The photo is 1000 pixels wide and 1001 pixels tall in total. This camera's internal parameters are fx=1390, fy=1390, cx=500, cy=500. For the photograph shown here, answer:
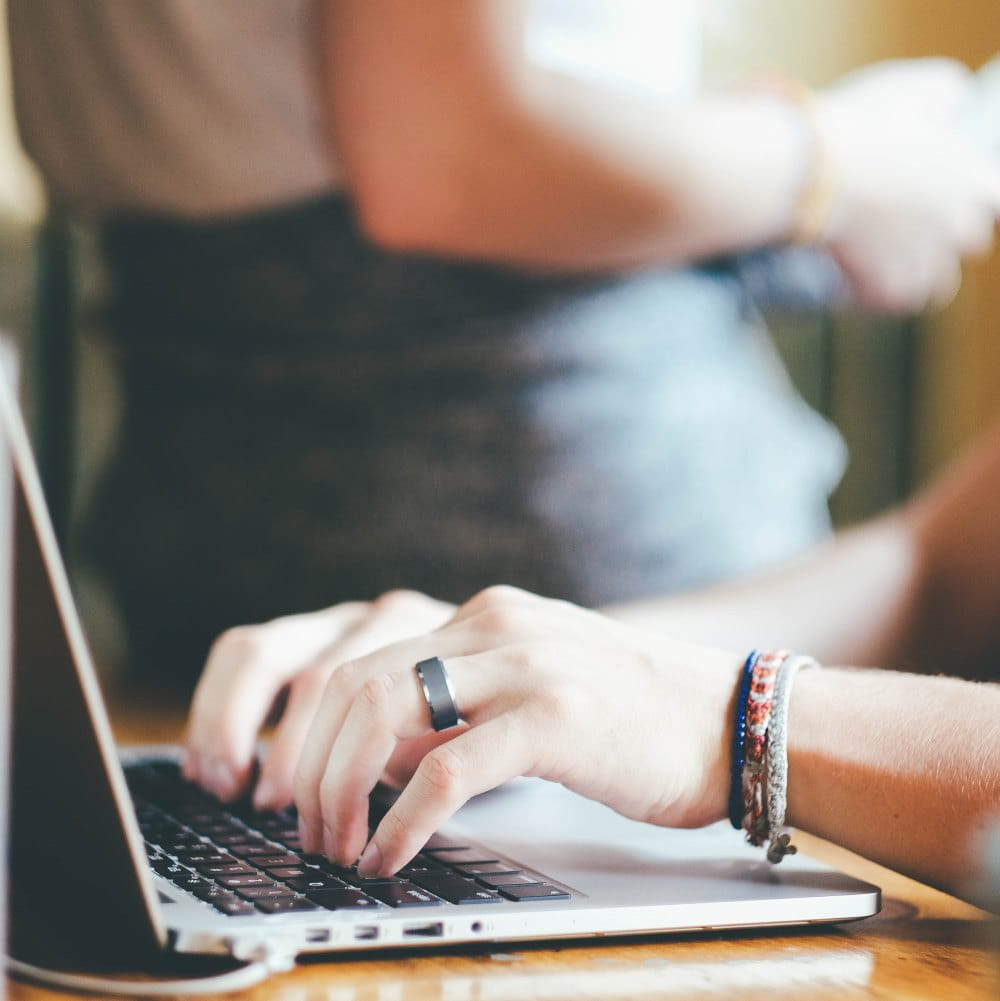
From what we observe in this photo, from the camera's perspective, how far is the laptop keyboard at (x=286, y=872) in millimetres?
480

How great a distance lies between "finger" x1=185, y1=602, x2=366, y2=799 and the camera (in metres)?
0.67

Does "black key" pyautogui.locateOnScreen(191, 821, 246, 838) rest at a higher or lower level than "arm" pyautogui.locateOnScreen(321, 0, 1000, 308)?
lower

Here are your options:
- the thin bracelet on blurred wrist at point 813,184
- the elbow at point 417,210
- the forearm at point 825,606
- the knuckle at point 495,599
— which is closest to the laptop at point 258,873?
the knuckle at point 495,599

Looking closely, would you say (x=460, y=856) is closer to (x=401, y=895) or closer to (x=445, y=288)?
(x=401, y=895)

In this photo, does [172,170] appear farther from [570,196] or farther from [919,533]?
[919,533]

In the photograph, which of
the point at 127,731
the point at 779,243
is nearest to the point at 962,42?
the point at 779,243

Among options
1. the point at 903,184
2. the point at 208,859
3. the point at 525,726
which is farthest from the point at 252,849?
the point at 903,184

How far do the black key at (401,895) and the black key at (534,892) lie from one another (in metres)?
0.03

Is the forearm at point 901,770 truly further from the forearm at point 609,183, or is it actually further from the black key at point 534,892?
the forearm at point 609,183

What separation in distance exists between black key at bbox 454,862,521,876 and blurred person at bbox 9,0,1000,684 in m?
0.61

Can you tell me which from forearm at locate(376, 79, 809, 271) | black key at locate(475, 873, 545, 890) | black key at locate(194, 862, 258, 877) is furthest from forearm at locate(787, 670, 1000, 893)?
forearm at locate(376, 79, 809, 271)

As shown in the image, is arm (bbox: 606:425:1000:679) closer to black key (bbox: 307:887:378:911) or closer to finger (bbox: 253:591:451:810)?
finger (bbox: 253:591:451:810)

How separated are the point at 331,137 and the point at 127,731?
0.48 m

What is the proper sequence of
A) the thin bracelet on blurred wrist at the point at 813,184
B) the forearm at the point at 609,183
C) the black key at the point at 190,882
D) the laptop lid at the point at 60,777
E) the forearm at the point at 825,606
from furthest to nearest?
the thin bracelet on blurred wrist at the point at 813,184 → the forearm at the point at 609,183 → the forearm at the point at 825,606 → the black key at the point at 190,882 → the laptop lid at the point at 60,777
